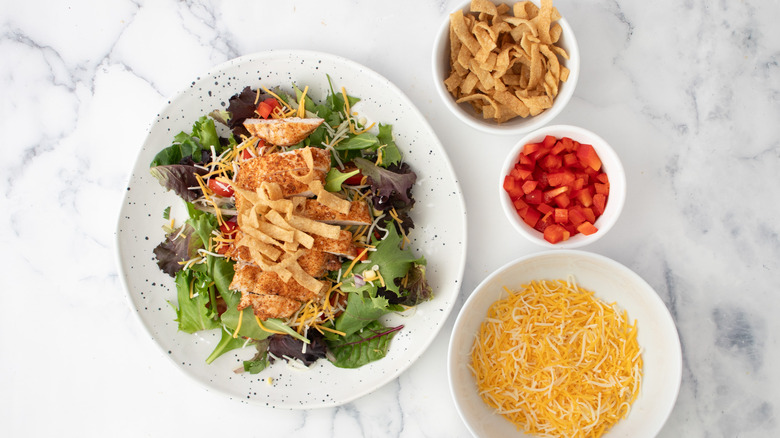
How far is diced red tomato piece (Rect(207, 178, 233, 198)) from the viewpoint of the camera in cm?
217

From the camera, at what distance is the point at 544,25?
6.34 feet

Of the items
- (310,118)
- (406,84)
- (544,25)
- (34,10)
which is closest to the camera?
(544,25)

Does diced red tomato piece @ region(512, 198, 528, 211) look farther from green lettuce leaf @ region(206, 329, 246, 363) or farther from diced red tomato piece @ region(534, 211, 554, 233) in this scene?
green lettuce leaf @ region(206, 329, 246, 363)

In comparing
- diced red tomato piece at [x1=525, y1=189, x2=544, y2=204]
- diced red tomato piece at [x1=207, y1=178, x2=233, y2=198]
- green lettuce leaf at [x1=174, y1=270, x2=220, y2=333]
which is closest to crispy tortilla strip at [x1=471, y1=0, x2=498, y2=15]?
diced red tomato piece at [x1=525, y1=189, x2=544, y2=204]

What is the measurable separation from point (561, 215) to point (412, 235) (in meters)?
0.60

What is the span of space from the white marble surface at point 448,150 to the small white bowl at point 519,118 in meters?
0.17

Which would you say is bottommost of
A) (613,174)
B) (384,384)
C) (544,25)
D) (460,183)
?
(384,384)

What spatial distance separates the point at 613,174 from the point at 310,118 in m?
1.19

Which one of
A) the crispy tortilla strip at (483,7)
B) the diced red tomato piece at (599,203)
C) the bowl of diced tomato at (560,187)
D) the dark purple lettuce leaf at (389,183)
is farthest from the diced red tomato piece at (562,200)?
the crispy tortilla strip at (483,7)

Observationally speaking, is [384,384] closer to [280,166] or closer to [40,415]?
[280,166]

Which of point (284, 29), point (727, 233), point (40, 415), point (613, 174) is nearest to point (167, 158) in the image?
point (284, 29)

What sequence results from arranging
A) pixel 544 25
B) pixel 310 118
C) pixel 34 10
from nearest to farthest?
pixel 544 25 < pixel 310 118 < pixel 34 10

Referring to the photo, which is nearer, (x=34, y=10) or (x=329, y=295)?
(x=329, y=295)

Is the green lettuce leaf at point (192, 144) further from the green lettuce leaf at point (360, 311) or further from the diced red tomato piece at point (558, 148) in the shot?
the diced red tomato piece at point (558, 148)
